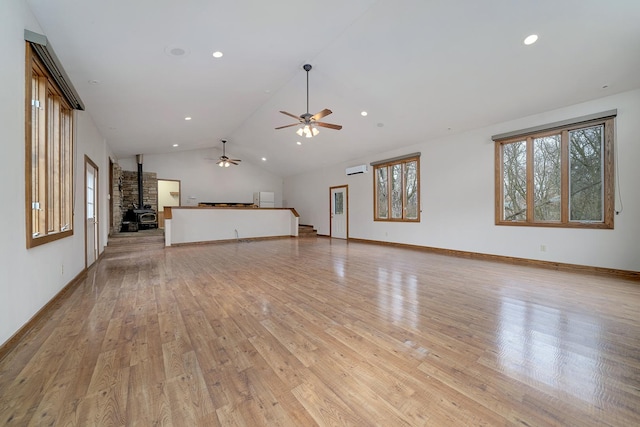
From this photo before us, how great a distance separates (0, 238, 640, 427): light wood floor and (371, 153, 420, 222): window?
394 centimetres

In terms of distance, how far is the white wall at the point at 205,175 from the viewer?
10484 millimetres

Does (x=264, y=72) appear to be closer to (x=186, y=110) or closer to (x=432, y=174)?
(x=186, y=110)

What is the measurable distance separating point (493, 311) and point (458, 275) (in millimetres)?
1593

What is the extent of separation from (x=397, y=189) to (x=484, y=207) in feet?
8.26

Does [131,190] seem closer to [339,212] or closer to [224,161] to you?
[224,161]

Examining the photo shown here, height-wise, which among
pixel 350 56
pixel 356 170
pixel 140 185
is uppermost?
pixel 350 56

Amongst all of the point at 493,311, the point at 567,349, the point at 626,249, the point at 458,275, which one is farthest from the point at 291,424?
the point at 626,249

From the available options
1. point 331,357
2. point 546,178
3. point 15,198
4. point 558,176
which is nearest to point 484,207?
point 546,178

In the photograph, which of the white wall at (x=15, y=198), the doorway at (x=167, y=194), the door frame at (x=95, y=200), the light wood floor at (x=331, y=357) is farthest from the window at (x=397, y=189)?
the doorway at (x=167, y=194)

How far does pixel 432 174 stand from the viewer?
22.6 feet

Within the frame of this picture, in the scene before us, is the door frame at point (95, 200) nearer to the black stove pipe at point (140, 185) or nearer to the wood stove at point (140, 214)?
the wood stove at point (140, 214)

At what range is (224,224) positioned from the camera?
8828 mm

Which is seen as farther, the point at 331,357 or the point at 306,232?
the point at 306,232

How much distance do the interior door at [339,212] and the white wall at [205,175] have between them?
4233mm
